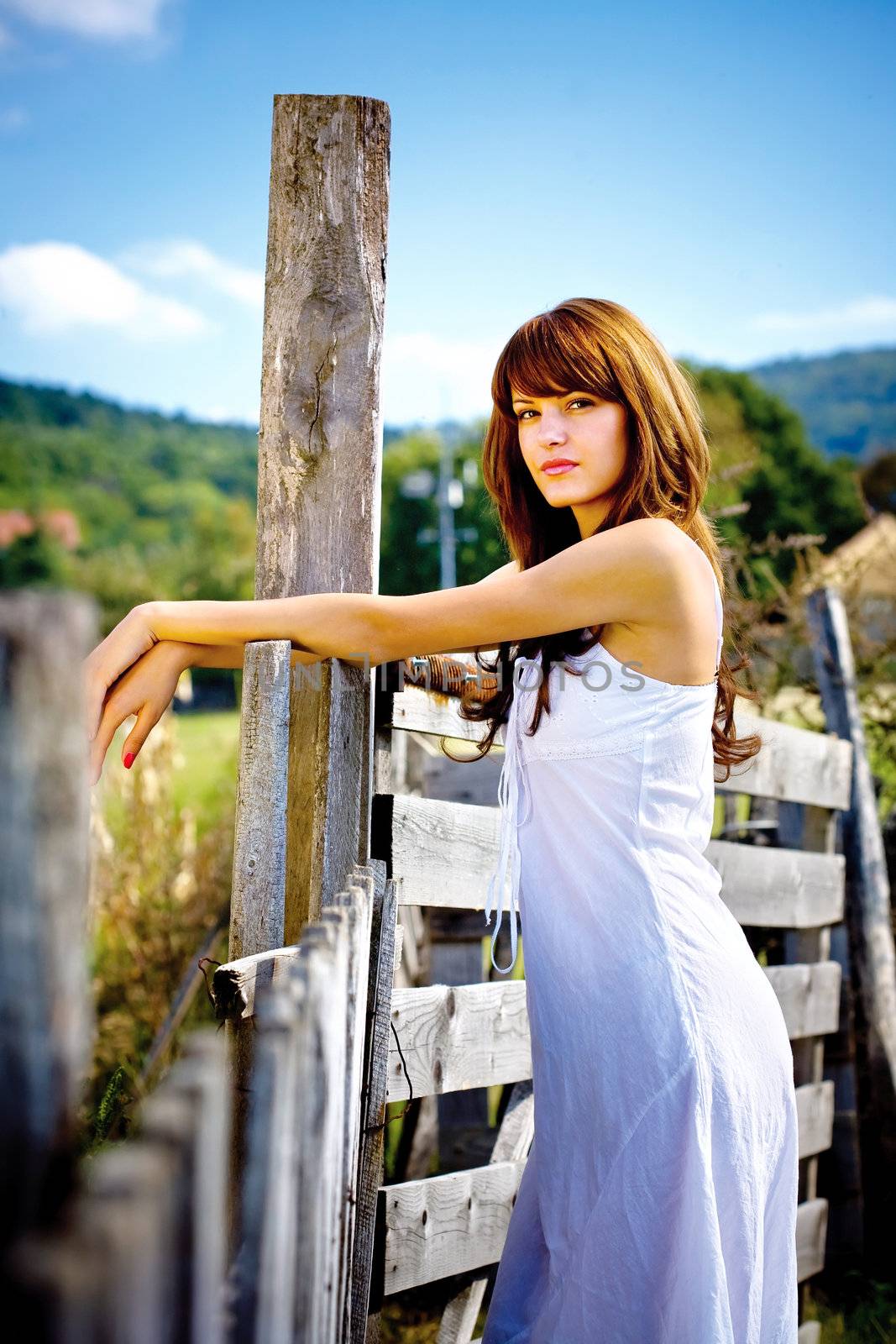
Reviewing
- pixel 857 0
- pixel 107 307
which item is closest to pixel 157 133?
pixel 857 0

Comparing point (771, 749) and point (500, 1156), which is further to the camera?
point (771, 749)

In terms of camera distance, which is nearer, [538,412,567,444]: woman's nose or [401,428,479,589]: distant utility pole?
[538,412,567,444]: woman's nose

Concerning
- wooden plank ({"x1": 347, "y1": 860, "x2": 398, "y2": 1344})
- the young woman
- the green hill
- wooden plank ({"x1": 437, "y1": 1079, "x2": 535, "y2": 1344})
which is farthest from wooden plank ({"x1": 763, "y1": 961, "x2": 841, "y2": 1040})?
the green hill

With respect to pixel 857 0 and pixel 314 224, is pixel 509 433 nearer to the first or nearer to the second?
pixel 314 224

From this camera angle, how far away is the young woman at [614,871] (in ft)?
5.86

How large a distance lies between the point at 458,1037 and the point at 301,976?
139 cm

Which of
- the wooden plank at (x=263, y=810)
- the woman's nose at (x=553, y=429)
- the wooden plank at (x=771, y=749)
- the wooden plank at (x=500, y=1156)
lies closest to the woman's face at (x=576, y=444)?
the woman's nose at (x=553, y=429)

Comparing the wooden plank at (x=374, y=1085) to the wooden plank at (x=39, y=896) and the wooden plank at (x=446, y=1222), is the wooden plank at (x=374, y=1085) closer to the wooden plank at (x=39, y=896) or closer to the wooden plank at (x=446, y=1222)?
the wooden plank at (x=446, y=1222)

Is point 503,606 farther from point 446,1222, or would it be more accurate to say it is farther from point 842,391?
point 842,391

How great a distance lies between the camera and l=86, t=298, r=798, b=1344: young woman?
70.4 inches

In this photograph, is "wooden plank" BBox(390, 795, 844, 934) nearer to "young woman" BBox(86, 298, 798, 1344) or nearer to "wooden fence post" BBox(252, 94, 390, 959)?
"wooden fence post" BBox(252, 94, 390, 959)

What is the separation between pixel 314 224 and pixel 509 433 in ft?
1.84

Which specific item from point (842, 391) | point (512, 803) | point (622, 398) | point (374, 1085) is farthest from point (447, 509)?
point (842, 391)

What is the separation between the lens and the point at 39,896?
68 centimetres
